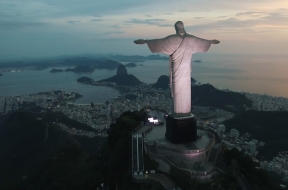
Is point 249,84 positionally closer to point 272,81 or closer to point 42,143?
point 272,81

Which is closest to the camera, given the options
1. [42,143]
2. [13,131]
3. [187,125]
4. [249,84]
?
[187,125]

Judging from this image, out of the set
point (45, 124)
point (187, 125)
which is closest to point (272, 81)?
point (45, 124)

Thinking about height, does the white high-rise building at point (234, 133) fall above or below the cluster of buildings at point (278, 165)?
above

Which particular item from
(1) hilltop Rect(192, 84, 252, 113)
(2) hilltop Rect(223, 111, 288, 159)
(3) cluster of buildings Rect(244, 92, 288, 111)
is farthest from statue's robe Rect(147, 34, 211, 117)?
(3) cluster of buildings Rect(244, 92, 288, 111)

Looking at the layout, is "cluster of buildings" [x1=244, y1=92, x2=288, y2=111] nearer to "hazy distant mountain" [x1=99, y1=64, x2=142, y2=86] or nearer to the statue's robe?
the statue's robe

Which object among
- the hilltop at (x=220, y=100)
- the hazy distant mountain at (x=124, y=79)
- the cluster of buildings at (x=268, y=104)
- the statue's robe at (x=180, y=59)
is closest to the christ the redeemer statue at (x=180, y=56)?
the statue's robe at (x=180, y=59)

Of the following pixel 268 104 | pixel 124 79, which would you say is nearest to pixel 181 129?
pixel 268 104

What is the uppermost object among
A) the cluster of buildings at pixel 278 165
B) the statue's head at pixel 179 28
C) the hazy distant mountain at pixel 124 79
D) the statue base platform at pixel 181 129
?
the statue's head at pixel 179 28

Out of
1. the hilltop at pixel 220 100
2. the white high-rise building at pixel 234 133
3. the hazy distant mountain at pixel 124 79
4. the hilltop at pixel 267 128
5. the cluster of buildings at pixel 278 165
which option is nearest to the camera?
the cluster of buildings at pixel 278 165

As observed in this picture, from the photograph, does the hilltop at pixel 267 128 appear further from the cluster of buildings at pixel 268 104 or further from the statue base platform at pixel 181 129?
the statue base platform at pixel 181 129
